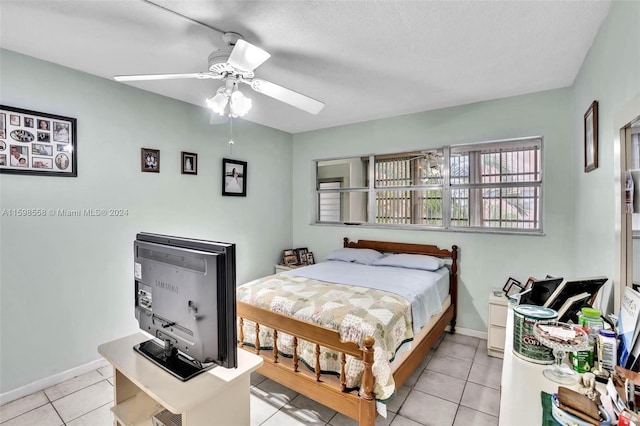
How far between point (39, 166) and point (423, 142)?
3.68m

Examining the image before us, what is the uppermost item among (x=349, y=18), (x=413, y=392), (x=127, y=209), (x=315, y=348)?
(x=349, y=18)

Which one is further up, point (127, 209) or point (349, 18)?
point (349, 18)

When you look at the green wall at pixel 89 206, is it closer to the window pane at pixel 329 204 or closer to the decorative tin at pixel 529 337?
the window pane at pixel 329 204

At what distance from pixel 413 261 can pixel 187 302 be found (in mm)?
2601

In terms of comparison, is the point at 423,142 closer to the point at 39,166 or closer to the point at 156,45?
the point at 156,45

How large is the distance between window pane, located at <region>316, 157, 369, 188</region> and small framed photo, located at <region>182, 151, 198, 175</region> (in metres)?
1.85

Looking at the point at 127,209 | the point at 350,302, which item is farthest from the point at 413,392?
the point at 127,209

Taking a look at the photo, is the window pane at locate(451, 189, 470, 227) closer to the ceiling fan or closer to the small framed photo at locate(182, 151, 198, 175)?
the ceiling fan

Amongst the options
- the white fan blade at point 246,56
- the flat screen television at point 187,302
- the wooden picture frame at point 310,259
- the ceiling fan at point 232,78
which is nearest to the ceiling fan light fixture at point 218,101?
the ceiling fan at point 232,78

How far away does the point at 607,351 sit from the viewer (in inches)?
44.8

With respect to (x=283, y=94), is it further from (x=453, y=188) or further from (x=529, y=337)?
(x=453, y=188)

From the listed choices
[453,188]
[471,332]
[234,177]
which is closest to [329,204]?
[234,177]

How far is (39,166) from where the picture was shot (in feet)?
7.70

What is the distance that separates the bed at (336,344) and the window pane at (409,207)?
1.30 metres
